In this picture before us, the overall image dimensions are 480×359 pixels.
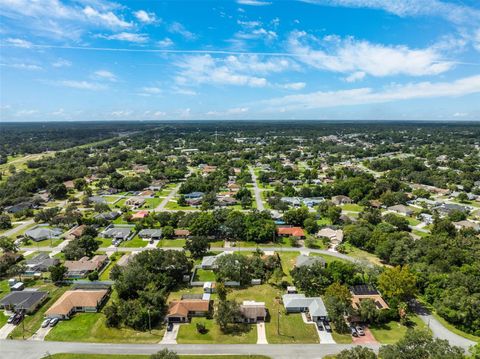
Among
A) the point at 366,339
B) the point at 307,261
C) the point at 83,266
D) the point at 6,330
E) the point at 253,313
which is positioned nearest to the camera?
the point at 366,339

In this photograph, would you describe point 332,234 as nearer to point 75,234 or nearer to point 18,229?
point 75,234

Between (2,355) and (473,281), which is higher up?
(473,281)

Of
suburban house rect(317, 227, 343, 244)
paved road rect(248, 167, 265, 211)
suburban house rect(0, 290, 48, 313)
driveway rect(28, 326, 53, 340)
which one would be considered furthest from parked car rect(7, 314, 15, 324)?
paved road rect(248, 167, 265, 211)

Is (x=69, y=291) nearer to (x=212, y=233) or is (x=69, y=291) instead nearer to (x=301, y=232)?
(x=212, y=233)

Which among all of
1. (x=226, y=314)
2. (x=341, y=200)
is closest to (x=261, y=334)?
(x=226, y=314)

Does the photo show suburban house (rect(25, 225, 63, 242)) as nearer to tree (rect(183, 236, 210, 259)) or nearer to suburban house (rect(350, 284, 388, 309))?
→ tree (rect(183, 236, 210, 259))

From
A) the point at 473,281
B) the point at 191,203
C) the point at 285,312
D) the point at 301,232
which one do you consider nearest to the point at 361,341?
the point at 285,312
